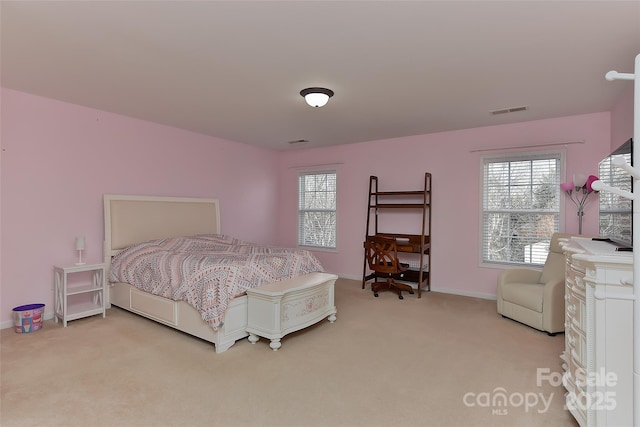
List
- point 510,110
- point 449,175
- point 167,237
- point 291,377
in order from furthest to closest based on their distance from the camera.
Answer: point 449,175 → point 167,237 → point 510,110 → point 291,377

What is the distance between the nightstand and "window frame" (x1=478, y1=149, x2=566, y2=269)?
15.1ft

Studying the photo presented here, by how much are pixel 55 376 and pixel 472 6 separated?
11.7ft

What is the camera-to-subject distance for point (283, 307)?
2.88m

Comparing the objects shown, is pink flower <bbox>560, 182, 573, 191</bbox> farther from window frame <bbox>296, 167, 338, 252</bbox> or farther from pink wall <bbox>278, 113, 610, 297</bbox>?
window frame <bbox>296, 167, 338, 252</bbox>

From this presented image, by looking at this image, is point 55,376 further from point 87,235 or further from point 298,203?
point 298,203

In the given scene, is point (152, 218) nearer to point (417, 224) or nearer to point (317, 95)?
point (317, 95)

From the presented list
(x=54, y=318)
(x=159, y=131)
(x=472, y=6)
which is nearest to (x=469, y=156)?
(x=472, y=6)

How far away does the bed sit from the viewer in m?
2.86

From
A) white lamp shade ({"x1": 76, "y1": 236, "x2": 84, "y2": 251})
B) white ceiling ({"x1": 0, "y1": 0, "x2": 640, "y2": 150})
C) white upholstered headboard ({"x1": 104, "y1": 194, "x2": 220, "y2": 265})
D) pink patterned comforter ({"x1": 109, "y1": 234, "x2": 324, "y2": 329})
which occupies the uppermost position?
white ceiling ({"x1": 0, "y1": 0, "x2": 640, "y2": 150})

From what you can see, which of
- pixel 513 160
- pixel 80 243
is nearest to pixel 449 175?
pixel 513 160

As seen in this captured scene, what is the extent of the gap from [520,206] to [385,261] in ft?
6.08

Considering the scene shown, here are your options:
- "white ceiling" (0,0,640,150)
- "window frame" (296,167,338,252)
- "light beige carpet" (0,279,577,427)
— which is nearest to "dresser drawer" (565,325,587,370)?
"light beige carpet" (0,279,577,427)

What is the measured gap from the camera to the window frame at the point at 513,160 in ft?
13.0

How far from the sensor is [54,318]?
11.4 ft
